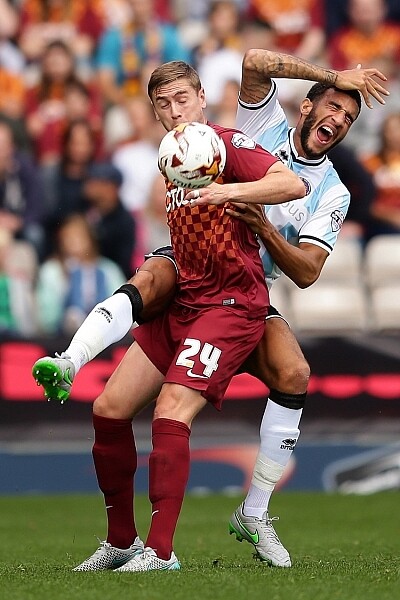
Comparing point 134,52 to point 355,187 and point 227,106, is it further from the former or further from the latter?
point 355,187

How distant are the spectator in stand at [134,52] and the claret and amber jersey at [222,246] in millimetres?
9233

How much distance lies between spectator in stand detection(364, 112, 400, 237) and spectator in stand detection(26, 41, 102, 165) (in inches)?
128

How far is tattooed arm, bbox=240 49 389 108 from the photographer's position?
654 cm

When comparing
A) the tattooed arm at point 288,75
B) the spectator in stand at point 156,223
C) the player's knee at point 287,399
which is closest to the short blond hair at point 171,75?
the tattooed arm at point 288,75

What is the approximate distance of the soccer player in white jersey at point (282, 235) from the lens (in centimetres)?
647

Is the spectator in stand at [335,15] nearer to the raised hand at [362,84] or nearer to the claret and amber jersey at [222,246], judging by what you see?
the raised hand at [362,84]

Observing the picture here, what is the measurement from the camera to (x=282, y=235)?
6840 mm

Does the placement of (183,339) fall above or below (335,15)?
below

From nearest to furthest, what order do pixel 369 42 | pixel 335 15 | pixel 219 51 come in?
pixel 219 51 → pixel 369 42 → pixel 335 15

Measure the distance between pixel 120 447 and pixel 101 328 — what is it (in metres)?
0.72

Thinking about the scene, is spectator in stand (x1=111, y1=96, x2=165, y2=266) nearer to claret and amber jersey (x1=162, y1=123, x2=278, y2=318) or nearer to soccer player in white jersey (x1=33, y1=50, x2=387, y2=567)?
soccer player in white jersey (x1=33, y1=50, x2=387, y2=567)

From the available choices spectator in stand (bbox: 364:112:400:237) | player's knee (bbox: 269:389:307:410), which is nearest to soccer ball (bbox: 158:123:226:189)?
player's knee (bbox: 269:389:307:410)

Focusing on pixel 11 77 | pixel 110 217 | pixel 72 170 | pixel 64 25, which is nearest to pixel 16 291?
pixel 110 217

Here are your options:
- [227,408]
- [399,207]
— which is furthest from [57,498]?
[399,207]
